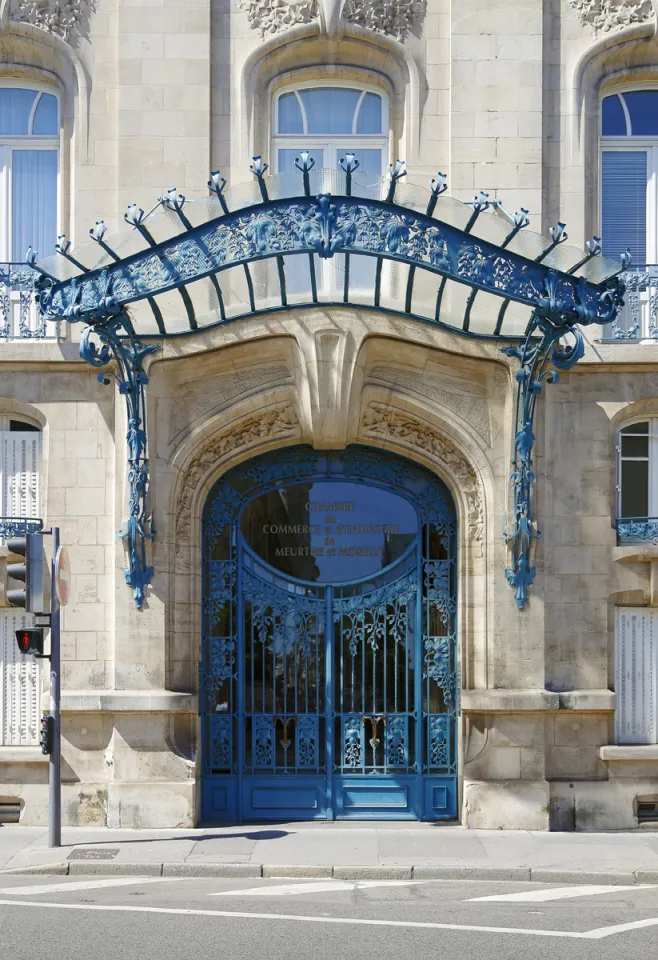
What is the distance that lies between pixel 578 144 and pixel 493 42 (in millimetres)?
1370

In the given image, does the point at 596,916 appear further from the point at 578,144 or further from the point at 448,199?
the point at 578,144

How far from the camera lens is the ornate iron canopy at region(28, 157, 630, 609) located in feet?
39.4

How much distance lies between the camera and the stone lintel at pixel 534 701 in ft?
44.4

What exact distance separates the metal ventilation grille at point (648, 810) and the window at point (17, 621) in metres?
6.21

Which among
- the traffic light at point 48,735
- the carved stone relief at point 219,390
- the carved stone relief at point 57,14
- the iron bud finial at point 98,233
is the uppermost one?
the carved stone relief at point 57,14

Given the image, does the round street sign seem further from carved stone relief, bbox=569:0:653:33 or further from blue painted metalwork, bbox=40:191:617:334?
carved stone relief, bbox=569:0:653:33

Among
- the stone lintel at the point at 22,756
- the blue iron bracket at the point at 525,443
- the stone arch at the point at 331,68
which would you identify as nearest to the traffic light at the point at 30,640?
the stone lintel at the point at 22,756

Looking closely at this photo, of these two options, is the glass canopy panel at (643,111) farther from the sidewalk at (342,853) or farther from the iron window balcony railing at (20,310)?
the sidewalk at (342,853)

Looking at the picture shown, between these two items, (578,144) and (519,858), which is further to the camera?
(578,144)

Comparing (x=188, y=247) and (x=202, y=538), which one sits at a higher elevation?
(x=188, y=247)

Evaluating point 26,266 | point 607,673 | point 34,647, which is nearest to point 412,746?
point 607,673

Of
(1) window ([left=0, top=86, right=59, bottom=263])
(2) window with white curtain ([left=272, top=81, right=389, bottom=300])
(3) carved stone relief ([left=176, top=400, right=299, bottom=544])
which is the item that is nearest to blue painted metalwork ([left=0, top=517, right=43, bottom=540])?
(3) carved stone relief ([left=176, top=400, right=299, bottom=544])

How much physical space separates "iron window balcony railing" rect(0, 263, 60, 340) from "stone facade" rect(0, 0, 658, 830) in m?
0.28

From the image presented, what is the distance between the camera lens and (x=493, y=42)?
46.6ft
